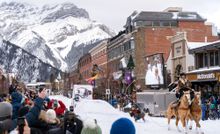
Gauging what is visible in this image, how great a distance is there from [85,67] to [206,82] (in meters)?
84.5

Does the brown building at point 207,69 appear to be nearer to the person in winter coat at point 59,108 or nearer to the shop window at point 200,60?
the shop window at point 200,60

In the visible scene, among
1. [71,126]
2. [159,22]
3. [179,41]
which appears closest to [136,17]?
[159,22]

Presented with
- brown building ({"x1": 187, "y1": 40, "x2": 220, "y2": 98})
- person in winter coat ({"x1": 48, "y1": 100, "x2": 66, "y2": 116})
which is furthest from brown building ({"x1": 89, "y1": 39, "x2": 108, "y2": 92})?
person in winter coat ({"x1": 48, "y1": 100, "x2": 66, "y2": 116})

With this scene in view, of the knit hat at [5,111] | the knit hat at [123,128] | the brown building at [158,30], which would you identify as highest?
the brown building at [158,30]

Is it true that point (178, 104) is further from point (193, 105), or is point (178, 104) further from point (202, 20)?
point (202, 20)

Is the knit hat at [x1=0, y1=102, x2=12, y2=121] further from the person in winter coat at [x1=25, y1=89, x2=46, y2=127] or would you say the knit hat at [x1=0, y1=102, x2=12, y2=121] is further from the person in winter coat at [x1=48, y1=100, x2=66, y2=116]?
the person in winter coat at [x1=48, y1=100, x2=66, y2=116]

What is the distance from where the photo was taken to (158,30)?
242 feet

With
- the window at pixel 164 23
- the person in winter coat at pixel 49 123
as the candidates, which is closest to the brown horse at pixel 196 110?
the person in winter coat at pixel 49 123

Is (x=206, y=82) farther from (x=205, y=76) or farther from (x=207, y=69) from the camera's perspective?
(x=207, y=69)

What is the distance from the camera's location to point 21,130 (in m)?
6.36

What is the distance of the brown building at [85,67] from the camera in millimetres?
122194

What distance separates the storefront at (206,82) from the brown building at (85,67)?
7184cm

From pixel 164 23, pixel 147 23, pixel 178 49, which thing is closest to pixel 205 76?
pixel 178 49

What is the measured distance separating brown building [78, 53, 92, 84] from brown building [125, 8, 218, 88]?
44276mm
